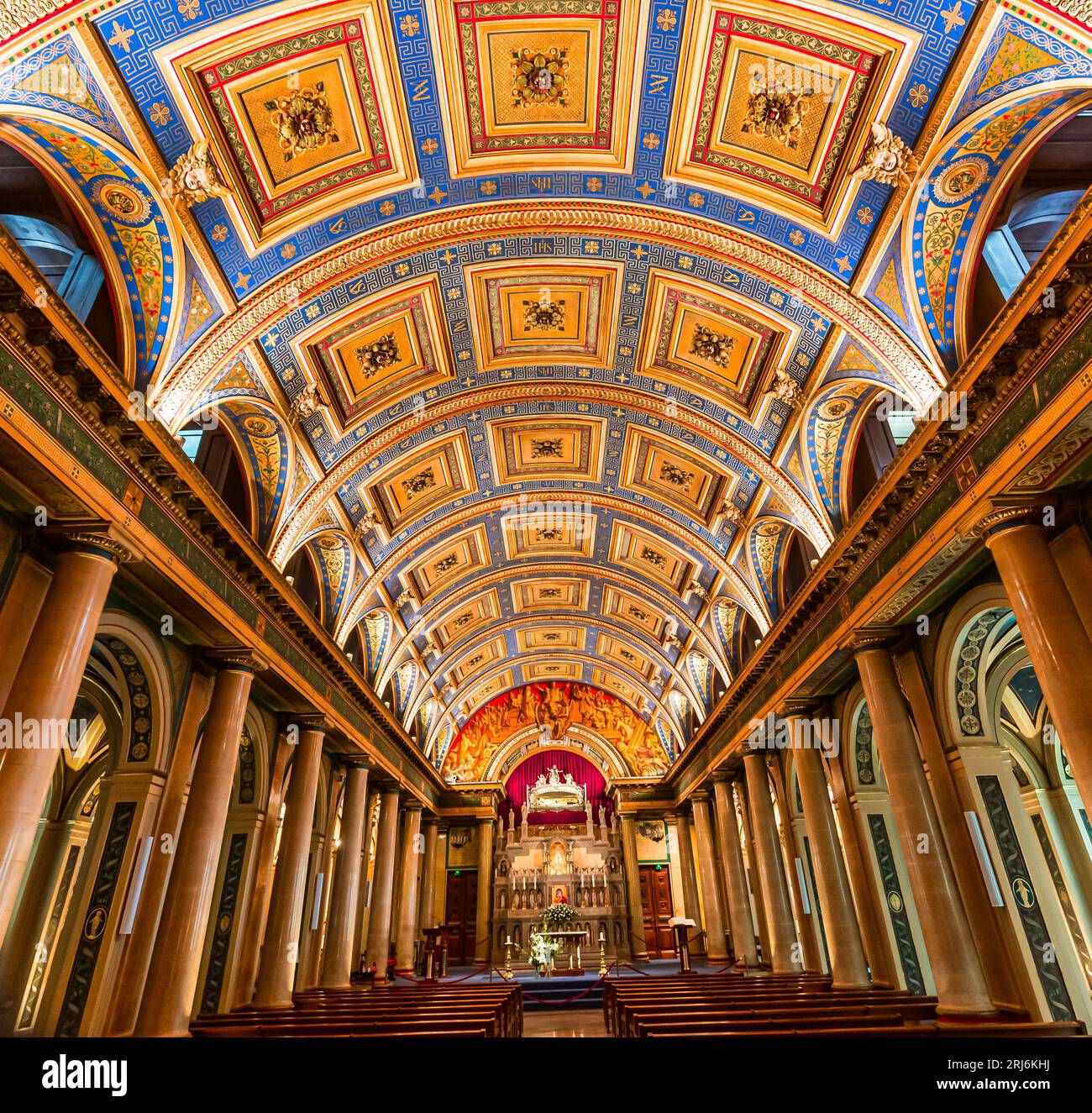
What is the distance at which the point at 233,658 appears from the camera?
11.1 metres

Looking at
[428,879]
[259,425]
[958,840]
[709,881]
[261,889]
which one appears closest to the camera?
[958,840]

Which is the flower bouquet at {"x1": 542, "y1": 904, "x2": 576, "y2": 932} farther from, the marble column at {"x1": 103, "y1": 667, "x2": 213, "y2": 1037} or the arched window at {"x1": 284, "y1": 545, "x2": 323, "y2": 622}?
the marble column at {"x1": 103, "y1": 667, "x2": 213, "y2": 1037}

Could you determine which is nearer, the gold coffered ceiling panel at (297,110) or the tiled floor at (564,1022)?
the gold coffered ceiling panel at (297,110)

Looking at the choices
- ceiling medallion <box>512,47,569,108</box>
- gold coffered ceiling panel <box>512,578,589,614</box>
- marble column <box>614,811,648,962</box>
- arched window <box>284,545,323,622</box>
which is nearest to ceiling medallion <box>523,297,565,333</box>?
ceiling medallion <box>512,47,569,108</box>

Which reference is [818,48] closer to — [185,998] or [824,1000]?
[824,1000]

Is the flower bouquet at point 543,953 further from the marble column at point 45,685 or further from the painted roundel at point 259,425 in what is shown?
the painted roundel at point 259,425

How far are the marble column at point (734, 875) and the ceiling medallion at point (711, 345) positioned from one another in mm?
13332

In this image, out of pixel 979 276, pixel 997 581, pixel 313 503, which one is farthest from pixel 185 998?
pixel 979 276

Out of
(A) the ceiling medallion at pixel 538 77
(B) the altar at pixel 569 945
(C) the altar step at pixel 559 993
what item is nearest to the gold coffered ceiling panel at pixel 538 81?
(A) the ceiling medallion at pixel 538 77

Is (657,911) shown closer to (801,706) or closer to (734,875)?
(734,875)

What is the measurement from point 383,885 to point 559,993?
5.95m

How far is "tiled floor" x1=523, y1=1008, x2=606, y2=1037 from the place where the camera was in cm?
1336

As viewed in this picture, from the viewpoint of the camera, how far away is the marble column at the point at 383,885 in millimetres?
19844

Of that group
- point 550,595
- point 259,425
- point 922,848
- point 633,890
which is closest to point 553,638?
point 550,595
